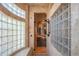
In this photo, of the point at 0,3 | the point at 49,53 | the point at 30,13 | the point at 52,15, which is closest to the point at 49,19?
the point at 52,15

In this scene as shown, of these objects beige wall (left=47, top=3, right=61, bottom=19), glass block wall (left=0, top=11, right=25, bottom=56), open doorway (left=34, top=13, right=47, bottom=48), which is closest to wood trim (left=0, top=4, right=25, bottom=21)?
glass block wall (left=0, top=11, right=25, bottom=56)

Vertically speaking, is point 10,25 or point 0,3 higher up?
point 0,3

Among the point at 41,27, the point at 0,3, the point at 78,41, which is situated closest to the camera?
the point at 78,41

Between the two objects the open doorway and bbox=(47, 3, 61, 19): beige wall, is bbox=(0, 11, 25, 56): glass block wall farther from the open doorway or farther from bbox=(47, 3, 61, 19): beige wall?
bbox=(47, 3, 61, 19): beige wall

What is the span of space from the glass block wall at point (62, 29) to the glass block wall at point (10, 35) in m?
0.35

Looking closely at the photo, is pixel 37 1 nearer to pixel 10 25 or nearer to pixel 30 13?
pixel 30 13

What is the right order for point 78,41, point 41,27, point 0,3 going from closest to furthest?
1. point 78,41
2. point 0,3
3. point 41,27

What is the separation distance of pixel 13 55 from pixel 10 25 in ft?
1.04

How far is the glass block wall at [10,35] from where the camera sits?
1.29 m

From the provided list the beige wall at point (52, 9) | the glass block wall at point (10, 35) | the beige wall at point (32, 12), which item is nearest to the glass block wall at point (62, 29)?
the beige wall at point (52, 9)

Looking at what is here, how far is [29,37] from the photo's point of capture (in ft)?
4.50

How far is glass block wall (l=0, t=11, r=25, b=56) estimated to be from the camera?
1.29 m

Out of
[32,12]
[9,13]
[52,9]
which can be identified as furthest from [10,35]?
[52,9]

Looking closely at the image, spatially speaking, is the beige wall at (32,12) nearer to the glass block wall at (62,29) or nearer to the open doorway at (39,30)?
the open doorway at (39,30)
